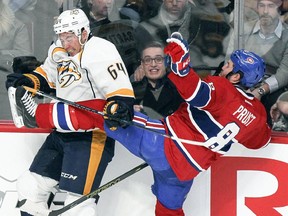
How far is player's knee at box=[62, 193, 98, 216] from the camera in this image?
159 inches

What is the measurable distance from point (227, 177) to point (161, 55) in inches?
25.4

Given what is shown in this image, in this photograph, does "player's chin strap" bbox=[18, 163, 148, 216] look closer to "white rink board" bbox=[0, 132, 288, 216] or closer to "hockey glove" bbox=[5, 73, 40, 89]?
"white rink board" bbox=[0, 132, 288, 216]

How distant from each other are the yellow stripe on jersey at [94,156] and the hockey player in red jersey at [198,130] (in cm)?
13

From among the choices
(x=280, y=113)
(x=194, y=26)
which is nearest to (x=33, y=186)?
(x=194, y=26)

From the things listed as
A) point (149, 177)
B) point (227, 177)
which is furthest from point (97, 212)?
Result: point (227, 177)

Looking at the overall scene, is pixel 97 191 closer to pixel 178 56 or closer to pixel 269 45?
pixel 178 56

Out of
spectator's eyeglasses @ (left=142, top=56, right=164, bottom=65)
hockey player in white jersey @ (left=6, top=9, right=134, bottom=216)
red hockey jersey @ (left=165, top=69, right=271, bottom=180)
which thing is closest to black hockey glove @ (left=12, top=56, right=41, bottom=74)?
hockey player in white jersey @ (left=6, top=9, right=134, bottom=216)

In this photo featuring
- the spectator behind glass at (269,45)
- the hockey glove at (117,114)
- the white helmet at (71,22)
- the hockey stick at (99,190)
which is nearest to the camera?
the hockey glove at (117,114)

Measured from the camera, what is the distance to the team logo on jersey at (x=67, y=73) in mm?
3977

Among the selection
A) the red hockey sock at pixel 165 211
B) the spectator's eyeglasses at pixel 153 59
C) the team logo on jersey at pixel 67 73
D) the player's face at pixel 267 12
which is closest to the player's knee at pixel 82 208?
the red hockey sock at pixel 165 211

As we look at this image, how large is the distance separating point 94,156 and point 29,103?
0.36 metres

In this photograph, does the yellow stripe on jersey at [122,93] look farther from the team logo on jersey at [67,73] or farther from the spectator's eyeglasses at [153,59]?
the spectator's eyeglasses at [153,59]

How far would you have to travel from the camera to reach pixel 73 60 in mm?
3977

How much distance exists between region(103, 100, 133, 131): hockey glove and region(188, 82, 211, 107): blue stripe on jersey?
0.27m
